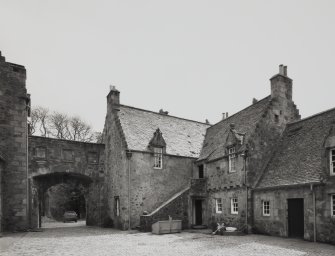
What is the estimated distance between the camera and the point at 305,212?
1645 cm

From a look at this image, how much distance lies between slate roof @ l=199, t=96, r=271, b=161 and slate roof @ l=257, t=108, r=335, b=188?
98.7 inches

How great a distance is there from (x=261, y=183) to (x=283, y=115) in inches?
236

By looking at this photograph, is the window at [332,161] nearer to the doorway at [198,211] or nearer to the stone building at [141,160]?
the stone building at [141,160]

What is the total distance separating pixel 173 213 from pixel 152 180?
332cm

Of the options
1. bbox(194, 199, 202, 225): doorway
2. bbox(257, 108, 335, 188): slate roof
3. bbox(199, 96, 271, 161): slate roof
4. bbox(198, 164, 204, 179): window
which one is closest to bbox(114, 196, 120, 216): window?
bbox(194, 199, 202, 225): doorway

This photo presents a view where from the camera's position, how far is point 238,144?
21.4m

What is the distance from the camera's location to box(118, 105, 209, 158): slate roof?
83.1 feet

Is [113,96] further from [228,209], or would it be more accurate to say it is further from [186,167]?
[228,209]

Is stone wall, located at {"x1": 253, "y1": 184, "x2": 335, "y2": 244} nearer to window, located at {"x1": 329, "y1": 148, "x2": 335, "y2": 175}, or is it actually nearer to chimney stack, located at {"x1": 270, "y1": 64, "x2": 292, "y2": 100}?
window, located at {"x1": 329, "y1": 148, "x2": 335, "y2": 175}

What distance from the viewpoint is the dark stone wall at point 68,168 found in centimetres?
2500

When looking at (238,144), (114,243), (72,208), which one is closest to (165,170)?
(238,144)

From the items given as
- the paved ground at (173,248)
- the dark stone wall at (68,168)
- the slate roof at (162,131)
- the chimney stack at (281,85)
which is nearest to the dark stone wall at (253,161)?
the chimney stack at (281,85)

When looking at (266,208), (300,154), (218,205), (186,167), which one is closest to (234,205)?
(218,205)

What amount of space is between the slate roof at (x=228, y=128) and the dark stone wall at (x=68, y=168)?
385 inches
